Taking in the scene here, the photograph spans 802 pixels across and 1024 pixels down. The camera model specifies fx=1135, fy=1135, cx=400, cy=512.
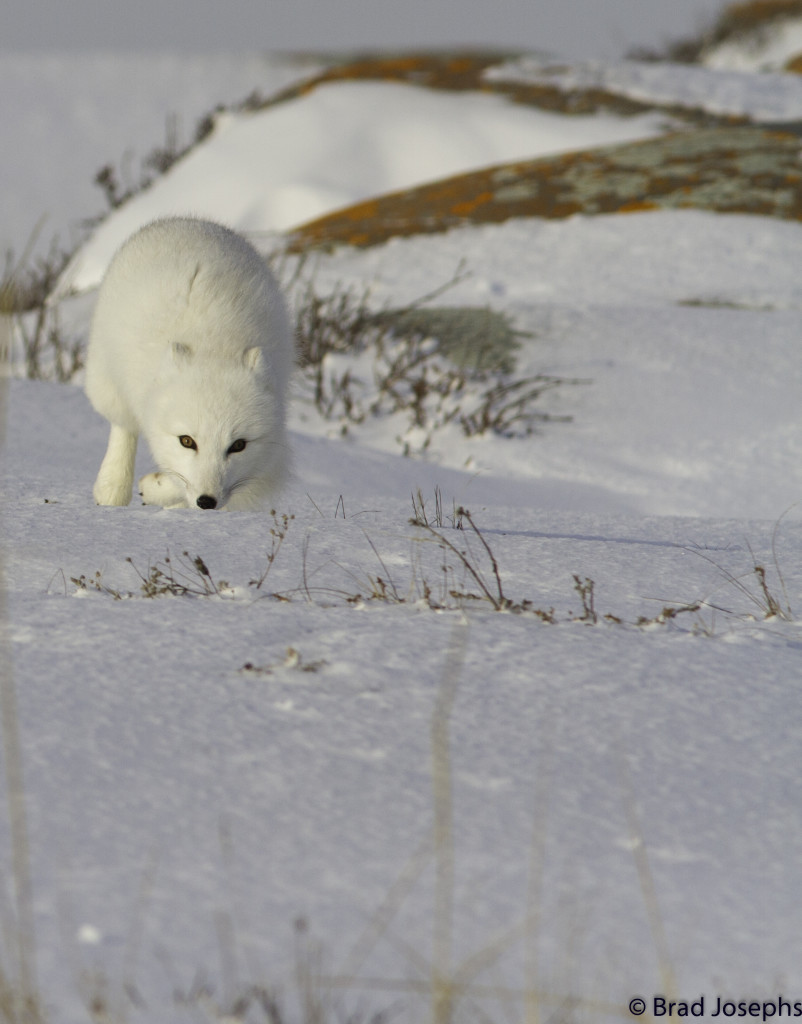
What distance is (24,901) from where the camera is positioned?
4.85 ft

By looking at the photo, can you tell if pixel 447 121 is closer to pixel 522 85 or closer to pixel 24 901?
pixel 522 85

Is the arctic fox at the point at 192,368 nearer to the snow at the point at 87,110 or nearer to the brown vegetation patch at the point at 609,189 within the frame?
the brown vegetation patch at the point at 609,189

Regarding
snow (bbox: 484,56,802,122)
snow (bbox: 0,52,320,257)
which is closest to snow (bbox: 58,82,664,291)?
snow (bbox: 484,56,802,122)

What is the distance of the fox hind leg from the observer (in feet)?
14.5

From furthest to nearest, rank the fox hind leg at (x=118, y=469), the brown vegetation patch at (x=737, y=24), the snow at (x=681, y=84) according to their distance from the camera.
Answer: the brown vegetation patch at (x=737, y=24) < the snow at (x=681, y=84) < the fox hind leg at (x=118, y=469)

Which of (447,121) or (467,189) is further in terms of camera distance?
(447,121)

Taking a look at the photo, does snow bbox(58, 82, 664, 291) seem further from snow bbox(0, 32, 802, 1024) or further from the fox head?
snow bbox(0, 32, 802, 1024)

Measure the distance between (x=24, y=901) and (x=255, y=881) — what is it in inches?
12.0

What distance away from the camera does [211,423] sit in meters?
3.90

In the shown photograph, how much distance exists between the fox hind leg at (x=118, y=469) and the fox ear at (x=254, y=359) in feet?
2.43

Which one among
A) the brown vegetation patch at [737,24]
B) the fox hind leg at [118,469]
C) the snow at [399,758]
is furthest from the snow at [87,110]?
the snow at [399,758]

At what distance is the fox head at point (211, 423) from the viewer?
3.89m

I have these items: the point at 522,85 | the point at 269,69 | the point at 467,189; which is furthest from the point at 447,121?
the point at 269,69

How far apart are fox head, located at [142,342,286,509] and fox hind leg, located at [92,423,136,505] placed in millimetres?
373
